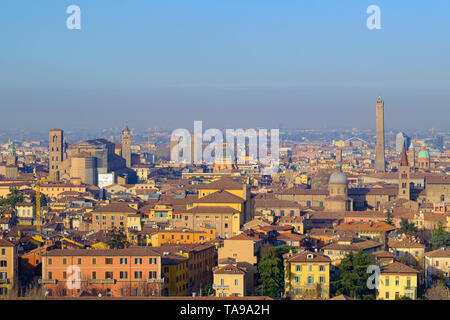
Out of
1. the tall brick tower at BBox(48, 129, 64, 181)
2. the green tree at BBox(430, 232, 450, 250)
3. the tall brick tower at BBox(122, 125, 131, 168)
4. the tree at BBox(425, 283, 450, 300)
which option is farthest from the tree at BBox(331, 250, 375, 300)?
the tall brick tower at BBox(122, 125, 131, 168)

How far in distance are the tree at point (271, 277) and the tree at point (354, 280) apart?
107cm

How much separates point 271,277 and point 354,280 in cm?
163

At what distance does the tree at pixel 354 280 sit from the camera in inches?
651

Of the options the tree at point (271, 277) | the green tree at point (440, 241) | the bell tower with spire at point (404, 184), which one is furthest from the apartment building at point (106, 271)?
the bell tower with spire at point (404, 184)

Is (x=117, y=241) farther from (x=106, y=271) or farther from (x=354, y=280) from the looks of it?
(x=354, y=280)

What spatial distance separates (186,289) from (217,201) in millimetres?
10058

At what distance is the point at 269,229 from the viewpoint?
2389 cm

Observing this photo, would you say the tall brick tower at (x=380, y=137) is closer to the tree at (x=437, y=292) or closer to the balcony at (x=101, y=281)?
the tree at (x=437, y=292)

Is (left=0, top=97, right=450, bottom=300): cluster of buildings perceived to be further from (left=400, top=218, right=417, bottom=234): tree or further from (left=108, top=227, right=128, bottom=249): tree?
(left=400, top=218, right=417, bottom=234): tree

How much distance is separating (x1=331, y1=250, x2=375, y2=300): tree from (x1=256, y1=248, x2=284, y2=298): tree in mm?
1065

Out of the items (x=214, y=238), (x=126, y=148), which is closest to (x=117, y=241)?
(x=214, y=238)

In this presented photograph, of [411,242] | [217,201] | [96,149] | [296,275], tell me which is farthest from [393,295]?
[96,149]

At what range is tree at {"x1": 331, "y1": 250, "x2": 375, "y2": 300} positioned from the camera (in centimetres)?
1655
